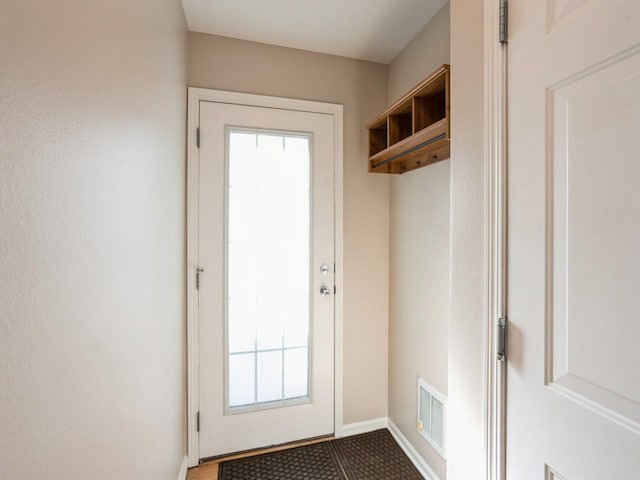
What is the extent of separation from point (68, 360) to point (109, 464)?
357 millimetres

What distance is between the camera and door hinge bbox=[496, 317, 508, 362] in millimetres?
828

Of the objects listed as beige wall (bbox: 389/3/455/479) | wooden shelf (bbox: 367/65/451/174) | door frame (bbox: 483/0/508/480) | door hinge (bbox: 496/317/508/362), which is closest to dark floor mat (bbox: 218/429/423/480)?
beige wall (bbox: 389/3/455/479)

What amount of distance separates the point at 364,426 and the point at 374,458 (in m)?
0.25

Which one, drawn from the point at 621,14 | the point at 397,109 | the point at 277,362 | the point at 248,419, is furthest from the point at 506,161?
the point at 248,419

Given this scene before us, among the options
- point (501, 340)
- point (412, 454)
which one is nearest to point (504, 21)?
point (501, 340)

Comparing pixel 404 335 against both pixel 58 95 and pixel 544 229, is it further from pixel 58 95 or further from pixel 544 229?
pixel 58 95

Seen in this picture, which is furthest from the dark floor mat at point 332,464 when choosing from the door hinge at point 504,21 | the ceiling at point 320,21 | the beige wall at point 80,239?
the ceiling at point 320,21

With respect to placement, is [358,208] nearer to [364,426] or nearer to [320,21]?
[320,21]

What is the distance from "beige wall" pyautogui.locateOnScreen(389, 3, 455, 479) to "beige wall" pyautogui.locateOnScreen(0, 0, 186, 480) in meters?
1.31

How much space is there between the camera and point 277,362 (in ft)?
6.37

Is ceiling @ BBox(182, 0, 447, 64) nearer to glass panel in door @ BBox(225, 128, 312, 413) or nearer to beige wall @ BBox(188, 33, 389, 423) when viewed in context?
beige wall @ BBox(188, 33, 389, 423)

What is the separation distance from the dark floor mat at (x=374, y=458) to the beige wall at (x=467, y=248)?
0.85 m

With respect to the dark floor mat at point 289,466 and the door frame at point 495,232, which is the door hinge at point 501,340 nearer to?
the door frame at point 495,232

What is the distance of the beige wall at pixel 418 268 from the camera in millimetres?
1598
